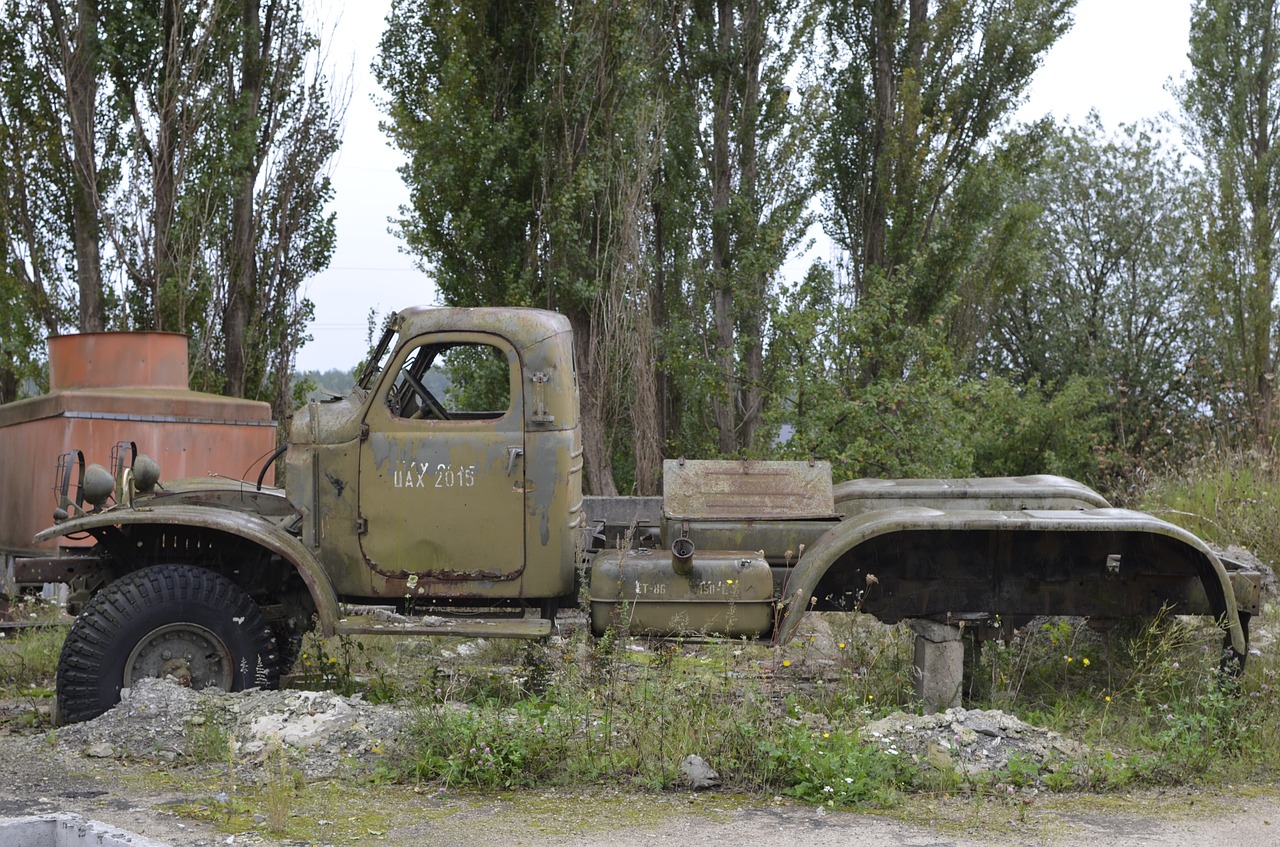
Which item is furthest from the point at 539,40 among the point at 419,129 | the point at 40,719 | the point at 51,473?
the point at 40,719

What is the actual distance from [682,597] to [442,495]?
131 cm

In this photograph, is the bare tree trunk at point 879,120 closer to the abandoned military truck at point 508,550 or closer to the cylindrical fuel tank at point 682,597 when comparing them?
the abandoned military truck at point 508,550

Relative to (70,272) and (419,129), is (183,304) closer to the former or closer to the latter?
(70,272)

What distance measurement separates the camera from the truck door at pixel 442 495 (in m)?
6.25

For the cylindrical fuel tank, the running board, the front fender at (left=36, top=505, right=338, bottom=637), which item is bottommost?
the running board

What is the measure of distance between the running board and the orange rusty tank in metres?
3.71

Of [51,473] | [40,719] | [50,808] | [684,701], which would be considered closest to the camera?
[50,808]

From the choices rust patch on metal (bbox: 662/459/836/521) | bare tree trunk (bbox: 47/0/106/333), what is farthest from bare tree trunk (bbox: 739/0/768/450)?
rust patch on metal (bbox: 662/459/836/521)

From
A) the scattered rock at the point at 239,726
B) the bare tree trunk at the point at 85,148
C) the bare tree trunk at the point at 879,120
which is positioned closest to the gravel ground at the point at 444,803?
the scattered rock at the point at 239,726

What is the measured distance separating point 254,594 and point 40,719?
4.04 ft

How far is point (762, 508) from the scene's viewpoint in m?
6.73

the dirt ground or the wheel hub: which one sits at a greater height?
the wheel hub

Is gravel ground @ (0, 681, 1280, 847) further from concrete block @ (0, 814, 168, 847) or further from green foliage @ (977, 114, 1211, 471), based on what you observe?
green foliage @ (977, 114, 1211, 471)

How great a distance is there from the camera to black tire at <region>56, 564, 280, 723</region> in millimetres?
6039
